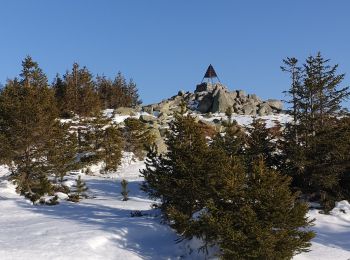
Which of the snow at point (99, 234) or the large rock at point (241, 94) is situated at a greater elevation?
the large rock at point (241, 94)

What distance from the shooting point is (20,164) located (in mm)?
25016

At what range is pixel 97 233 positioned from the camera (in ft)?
48.8

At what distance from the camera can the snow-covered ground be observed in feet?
44.0

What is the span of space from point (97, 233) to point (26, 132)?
Answer: 11590 mm

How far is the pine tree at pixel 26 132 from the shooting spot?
24328mm

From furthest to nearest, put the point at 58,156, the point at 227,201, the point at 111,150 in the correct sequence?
the point at 111,150 < the point at 58,156 < the point at 227,201

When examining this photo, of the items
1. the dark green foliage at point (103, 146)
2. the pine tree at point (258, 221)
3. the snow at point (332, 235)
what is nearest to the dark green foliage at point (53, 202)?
the pine tree at point (258, 221)

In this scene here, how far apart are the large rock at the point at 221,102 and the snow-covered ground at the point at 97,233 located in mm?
48759

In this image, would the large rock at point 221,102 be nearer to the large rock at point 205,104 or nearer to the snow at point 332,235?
the large rock at point 205,104

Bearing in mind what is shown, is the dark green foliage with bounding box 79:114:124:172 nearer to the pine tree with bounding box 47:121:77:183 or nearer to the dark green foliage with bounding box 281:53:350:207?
the pine tree with bounding box 47:121:77:183

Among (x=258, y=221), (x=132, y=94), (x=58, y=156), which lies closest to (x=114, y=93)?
(x=132, y=94)

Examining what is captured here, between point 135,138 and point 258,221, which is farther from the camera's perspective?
point 135,138

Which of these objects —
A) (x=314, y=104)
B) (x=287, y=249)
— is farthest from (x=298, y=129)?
(x=287, y=249)

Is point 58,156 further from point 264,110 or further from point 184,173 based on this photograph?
point 264,110
